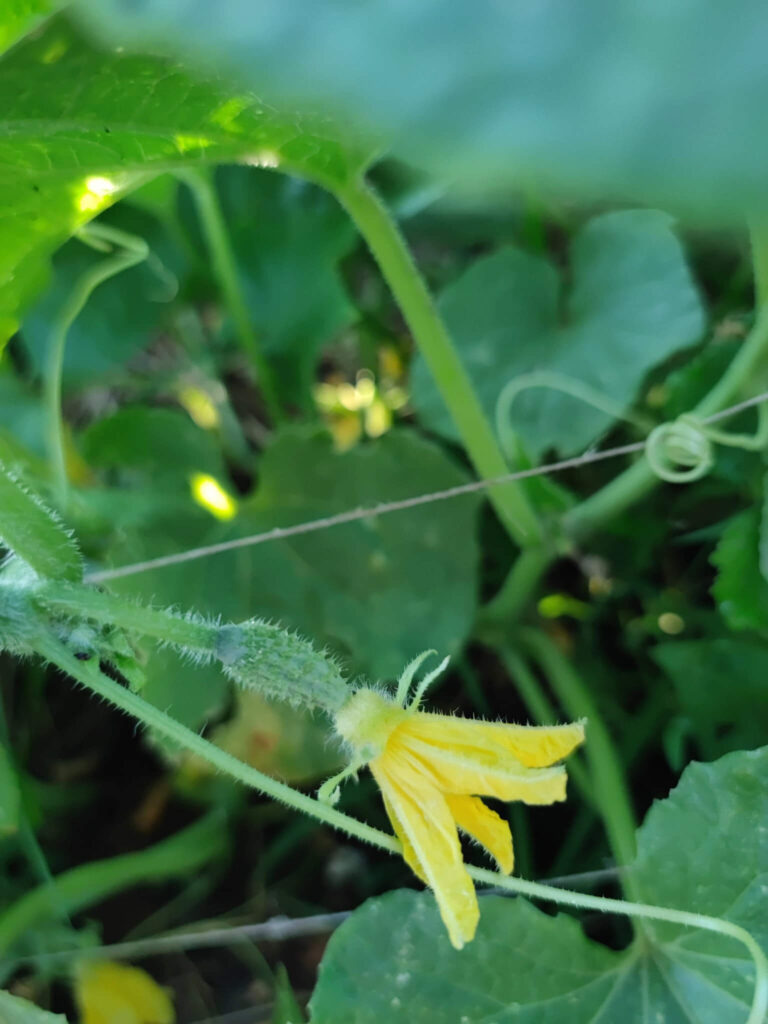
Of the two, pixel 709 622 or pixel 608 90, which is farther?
pixel 709 622

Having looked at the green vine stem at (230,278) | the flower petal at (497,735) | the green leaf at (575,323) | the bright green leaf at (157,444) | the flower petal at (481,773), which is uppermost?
the green vine stem at (230,278)

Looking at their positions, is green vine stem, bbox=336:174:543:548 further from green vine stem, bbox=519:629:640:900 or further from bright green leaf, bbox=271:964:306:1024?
bright green leaf, bbox=271:964:306:1024

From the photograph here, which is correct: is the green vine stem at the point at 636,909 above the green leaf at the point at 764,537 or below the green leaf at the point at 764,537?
below

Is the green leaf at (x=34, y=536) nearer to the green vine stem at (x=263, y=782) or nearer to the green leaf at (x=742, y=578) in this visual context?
the green vine stem at (x=263, y=782)

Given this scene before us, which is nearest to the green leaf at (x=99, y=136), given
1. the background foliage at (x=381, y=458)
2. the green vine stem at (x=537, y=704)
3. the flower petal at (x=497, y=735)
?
the background foliage at (x=381, y=458)

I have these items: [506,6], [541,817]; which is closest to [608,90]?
[506,6]

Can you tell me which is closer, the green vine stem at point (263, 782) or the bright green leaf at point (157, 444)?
the green vine stem at point (263, 782)

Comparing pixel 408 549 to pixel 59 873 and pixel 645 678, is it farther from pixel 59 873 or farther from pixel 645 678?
pixel 59 873
